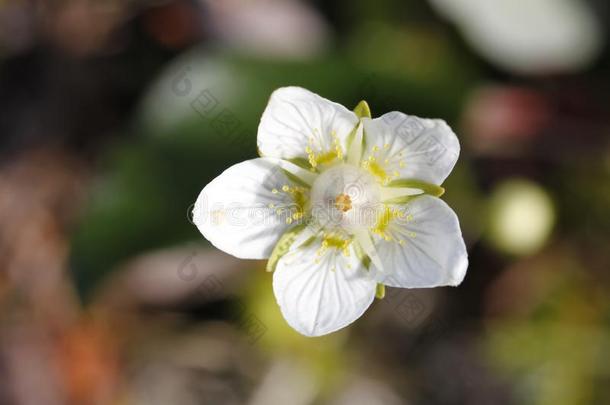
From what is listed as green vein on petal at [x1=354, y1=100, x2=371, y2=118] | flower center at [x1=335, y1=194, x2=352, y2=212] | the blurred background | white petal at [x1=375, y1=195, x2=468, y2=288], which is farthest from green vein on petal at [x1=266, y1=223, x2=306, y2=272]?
the blurred background

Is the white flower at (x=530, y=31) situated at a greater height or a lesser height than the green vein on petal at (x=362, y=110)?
lesser

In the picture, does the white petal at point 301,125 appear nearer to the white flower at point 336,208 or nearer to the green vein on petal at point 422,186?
the white flower at point 336,208

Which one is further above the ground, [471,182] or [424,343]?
[471,182]

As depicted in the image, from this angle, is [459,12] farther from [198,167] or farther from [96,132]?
[96,132]

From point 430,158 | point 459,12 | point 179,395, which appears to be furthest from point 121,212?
point 459,12

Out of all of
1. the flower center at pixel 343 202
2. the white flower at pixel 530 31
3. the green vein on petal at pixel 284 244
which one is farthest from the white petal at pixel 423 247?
the white flower at pixel 530 31

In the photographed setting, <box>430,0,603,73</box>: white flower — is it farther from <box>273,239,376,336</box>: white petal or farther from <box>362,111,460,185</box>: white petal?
<box>273,239,376,336</box>: white petal
